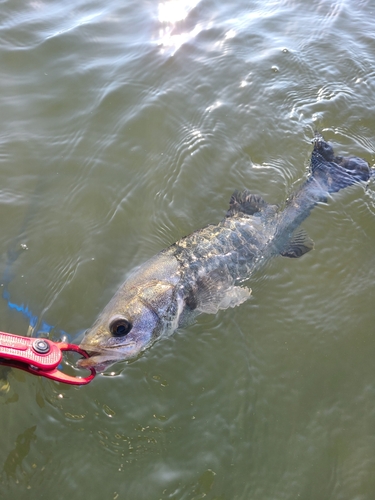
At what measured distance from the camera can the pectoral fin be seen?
4980mm

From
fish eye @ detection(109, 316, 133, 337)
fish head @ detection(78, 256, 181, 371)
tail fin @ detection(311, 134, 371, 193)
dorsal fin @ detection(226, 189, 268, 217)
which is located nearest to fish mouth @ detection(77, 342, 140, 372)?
fish head @ detection(78, 256, 181, 371)

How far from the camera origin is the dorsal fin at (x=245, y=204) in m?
5.09

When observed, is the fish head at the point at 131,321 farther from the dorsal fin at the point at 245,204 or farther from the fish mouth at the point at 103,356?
the dorsal fin at the point at 245,204

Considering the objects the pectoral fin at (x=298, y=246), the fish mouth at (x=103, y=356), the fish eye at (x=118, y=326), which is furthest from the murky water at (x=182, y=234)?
the fish eye at (x=118, y=326)

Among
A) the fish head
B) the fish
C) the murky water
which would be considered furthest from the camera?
the fish

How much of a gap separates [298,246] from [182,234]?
1462mm

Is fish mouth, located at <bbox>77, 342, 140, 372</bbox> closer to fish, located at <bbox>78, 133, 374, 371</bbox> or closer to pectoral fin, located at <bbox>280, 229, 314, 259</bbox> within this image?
fish, located at <bbox>78, 133, 374, 371</bbox>

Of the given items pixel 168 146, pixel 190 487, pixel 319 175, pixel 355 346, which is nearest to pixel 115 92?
pixel 168 146

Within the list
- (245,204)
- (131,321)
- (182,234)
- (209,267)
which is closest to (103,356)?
(131,321)

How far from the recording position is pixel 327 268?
4.96 meters

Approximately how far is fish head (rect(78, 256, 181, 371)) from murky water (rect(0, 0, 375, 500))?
239 millimetres

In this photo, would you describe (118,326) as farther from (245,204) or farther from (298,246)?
(298,246)

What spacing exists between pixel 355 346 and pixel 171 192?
2949 mm

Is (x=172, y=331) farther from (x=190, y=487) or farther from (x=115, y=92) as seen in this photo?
(x=115, y=92)
